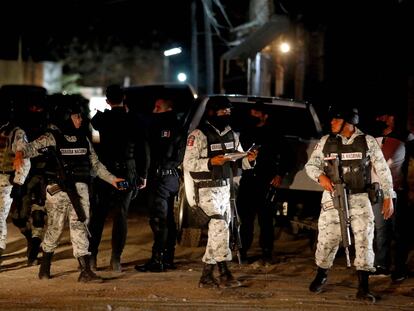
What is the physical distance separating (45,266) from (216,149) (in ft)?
7.39

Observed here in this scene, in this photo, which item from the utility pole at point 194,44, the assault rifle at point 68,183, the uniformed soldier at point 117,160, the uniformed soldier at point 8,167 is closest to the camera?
the assault rifle at point 68,183

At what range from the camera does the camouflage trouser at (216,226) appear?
7.30 meters

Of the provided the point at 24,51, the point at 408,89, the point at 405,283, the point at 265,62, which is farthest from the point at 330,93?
the point at 24,51

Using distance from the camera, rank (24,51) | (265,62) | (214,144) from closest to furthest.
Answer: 1. (214,144)
2. (265,62)
3. (24,51)

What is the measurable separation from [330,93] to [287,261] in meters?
7.27

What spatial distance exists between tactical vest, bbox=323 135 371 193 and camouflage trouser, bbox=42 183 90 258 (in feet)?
8.66

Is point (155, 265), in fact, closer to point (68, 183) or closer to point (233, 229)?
point (233, 229)

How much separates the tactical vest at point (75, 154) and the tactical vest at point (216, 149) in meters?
1.15

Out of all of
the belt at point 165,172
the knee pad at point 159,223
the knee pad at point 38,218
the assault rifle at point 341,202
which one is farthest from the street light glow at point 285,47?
the assault rifle at point 341,202

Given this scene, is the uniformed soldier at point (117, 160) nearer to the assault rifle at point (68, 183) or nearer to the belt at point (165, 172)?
the belt at point (165, 172)

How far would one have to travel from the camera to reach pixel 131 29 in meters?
50.5

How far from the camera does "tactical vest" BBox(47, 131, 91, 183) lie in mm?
7488

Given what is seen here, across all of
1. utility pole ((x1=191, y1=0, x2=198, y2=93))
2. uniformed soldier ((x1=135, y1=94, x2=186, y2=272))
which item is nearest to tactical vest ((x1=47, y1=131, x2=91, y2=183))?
uniformed soldier ((x1=135, y1=94, x2=186, y2=272))

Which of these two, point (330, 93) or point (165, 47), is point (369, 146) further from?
point (165, 47)
